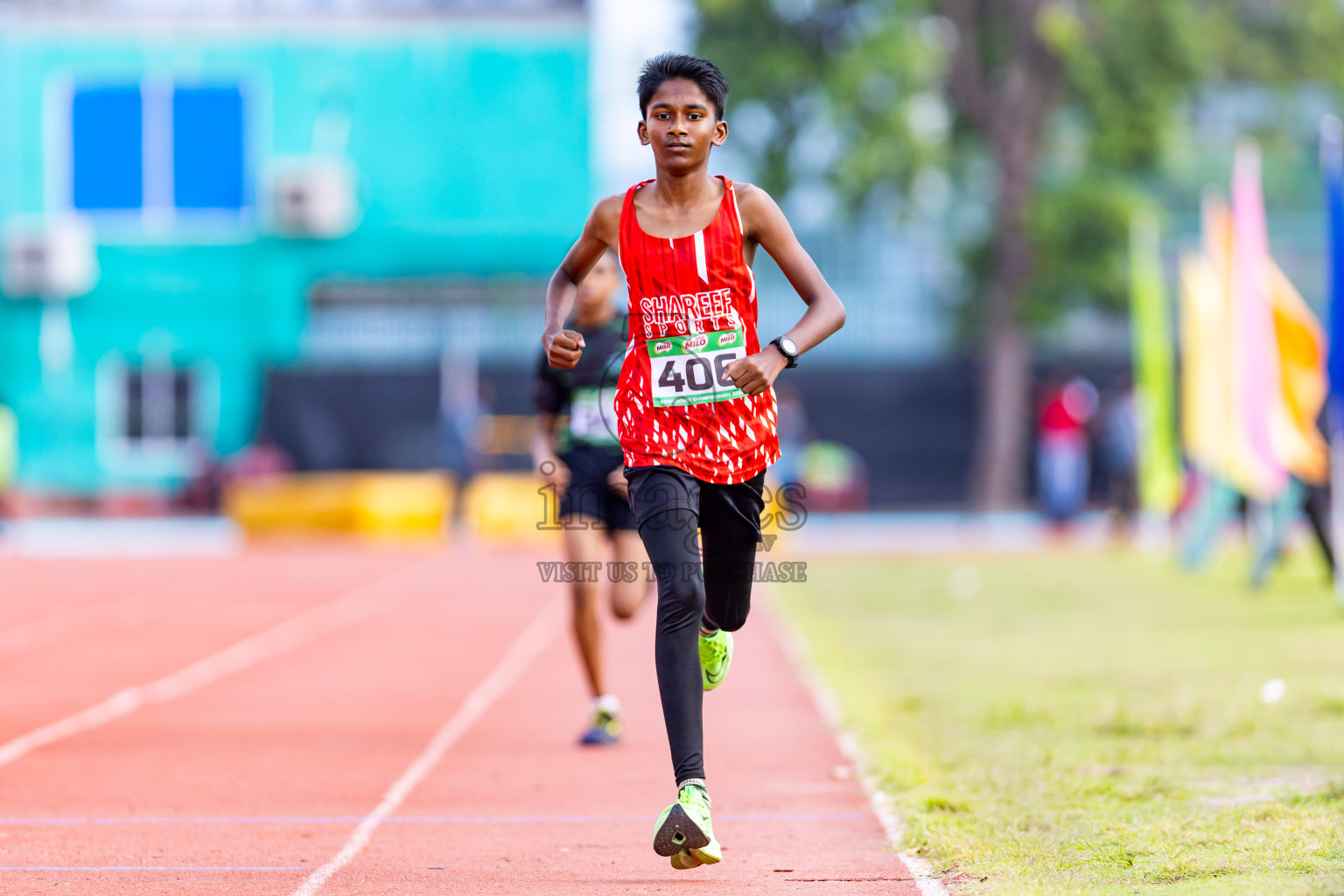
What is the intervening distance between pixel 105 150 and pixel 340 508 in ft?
37.8

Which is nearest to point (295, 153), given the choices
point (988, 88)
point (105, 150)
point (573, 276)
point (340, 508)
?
point (105, 150)

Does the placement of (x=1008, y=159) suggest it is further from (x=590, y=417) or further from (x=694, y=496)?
(x=694, y=496)

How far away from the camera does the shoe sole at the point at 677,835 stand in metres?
4.63

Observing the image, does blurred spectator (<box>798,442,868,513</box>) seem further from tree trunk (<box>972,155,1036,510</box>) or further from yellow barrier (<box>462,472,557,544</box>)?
yellow barrier (<box>462,472,557,544</box>)

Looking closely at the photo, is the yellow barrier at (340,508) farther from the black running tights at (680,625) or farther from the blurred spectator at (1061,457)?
the black running tights at (680,625)

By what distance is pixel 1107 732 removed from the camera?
7398mm

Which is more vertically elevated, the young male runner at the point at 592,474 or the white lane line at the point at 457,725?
the young male runner at the point at 592,474

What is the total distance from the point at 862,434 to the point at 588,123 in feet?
24.2

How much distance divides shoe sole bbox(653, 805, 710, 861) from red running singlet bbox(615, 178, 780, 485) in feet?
3.07

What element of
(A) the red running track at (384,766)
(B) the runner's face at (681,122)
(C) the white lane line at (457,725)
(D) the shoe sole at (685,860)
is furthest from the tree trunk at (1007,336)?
(D) the shoe sole at (685,860)

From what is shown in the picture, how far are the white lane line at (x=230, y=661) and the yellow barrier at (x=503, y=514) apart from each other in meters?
6.72

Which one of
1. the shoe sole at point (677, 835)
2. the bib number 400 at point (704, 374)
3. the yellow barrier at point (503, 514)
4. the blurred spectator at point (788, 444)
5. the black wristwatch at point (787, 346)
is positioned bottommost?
the yellow barrier at point (503, 514)

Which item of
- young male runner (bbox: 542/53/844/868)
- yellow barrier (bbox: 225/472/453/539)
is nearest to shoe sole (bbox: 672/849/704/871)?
young male runner (bbox: 542/53/844/868)

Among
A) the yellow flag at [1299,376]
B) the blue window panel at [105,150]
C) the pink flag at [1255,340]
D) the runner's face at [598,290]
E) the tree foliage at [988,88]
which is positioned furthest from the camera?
the blue window panel at [105,150]
